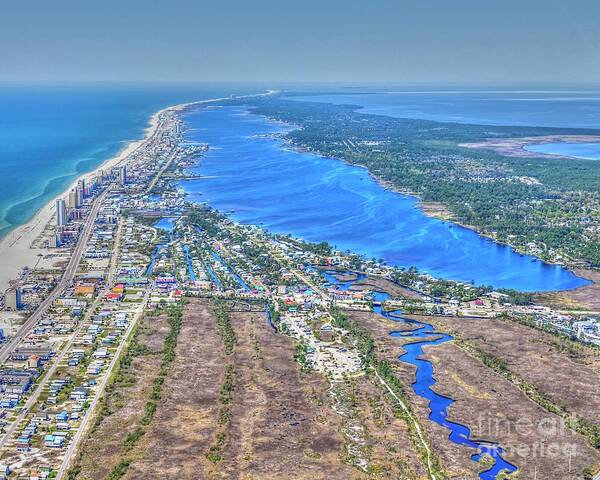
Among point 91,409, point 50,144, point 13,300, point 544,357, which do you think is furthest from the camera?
point 50,144

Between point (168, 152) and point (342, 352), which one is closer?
point (342, 352)

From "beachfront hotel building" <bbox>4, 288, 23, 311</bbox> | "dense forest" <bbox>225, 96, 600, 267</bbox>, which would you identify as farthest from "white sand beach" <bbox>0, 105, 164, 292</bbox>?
"dense forest" <bbox>225, 96, 600, 267</bbox>

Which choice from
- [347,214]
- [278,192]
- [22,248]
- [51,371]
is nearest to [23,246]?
[22,248]

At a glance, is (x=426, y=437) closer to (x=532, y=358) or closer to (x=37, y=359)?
(x=532, y=358)

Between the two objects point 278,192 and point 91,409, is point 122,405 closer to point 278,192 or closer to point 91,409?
point 91,409

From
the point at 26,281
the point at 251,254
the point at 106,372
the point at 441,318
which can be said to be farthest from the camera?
the point at 251,254

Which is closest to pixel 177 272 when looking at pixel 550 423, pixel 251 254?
pixel 251 254
